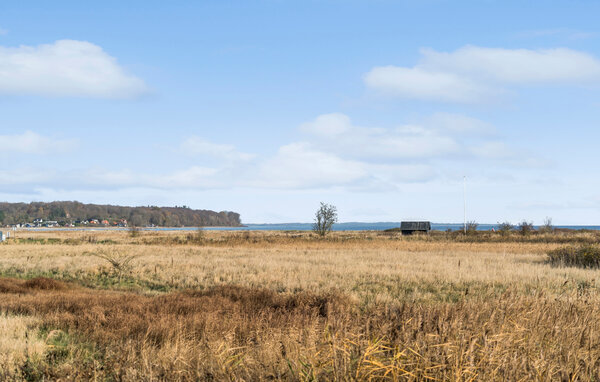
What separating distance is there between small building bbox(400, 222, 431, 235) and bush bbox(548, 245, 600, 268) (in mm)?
57153

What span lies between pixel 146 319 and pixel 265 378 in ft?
17.6

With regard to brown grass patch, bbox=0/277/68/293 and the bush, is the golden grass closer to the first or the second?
brown grass patch, bbox=0/277/68/293

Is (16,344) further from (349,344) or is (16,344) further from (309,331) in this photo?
(349,344)

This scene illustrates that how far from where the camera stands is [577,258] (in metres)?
26.9

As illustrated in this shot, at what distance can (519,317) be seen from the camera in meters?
6.65

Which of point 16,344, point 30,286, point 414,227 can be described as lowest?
point 30,286

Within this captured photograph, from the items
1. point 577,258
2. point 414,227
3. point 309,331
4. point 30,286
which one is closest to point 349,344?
point 309,331

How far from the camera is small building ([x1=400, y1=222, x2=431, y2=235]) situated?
85.9m

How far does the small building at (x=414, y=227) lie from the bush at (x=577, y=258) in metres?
57.2

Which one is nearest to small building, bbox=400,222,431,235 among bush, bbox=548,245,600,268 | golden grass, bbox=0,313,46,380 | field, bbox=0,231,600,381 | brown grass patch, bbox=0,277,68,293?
bush, bbox=548,245,600,268

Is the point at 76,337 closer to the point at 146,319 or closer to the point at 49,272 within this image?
the point at 146,319

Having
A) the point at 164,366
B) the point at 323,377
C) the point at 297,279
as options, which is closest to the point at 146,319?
the point at 164,366

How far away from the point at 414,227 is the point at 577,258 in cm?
6128

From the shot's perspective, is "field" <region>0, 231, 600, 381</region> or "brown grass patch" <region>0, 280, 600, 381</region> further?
"field" <region>0, 231, 600, 381</region>
